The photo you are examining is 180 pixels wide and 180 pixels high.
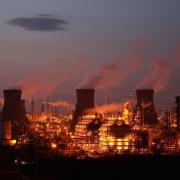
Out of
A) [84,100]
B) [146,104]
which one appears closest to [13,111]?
[84,100]

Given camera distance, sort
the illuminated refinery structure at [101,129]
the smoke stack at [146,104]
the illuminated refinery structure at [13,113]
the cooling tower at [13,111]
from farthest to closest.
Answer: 1. the cooling tower at [13,111]
2. the smoke stack at [146,104]
3. the illuminated refinery structure at [13,113]
4. the illuminated refinery structure at [101,129]

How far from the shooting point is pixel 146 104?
49.5m

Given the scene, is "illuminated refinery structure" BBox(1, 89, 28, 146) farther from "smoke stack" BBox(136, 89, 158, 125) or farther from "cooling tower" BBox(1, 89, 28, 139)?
"smoke stack" BBox(136, 89, 158, 125)

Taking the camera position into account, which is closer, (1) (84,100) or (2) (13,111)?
(1) (84,100)

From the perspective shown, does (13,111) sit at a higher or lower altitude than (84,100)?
lower

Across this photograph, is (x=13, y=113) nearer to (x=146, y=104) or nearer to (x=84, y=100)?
(x=84, y=100)

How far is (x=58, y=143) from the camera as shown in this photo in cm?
4131

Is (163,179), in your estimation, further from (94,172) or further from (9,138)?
(9,138)

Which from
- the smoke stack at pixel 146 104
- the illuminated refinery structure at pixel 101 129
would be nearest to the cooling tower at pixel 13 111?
the illuminated refinery structure at pixel 101 129

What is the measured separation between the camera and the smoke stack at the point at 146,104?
48.9m

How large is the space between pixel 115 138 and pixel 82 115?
8.78 metres

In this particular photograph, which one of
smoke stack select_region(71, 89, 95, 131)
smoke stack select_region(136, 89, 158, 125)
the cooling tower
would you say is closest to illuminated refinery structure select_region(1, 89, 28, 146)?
the cooling tower

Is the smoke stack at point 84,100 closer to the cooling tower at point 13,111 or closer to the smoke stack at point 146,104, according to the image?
the smoke stack at point 146,104

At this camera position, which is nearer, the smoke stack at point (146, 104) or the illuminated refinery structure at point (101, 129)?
the illuminated refinery structure at point (101, 129)
